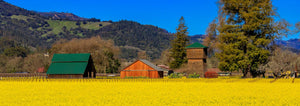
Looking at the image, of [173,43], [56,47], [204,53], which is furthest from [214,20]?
[56,47]

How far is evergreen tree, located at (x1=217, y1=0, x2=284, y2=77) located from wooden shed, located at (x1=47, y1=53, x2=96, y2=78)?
30.2 m

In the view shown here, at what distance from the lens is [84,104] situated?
22609mm

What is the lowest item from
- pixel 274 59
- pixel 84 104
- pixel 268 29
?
pixel 84 104

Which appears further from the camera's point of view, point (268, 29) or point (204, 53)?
point (204, 53)

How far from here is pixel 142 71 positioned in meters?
79.8

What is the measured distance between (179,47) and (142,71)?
21.4 metres

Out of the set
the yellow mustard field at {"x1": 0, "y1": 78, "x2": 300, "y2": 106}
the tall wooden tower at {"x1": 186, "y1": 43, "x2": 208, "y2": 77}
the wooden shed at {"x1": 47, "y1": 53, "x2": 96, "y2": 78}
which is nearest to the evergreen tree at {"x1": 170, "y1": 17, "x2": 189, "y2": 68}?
the tall wooden tower at {"x1": 186, "y1": 43, "x2": 208, "y2": 77}

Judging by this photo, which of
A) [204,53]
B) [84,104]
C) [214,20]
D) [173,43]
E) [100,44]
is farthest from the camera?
[100,44]

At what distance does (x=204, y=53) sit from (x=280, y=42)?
2477cm

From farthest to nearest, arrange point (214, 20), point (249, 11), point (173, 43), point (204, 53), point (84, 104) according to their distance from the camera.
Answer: point (173, 43) < point (204, 53) < point (214, 20) < point (249, 11) < point (84, 104)

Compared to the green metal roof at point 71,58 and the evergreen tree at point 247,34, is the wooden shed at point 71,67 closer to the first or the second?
the green metal roof at point 71,58

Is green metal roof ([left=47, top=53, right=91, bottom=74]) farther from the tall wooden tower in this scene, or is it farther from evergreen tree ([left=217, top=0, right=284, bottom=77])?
evergreen tree ([left=217, top=0, right=284, bottom=77])

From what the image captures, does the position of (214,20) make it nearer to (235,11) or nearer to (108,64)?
(235,11)

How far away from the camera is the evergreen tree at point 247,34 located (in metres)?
57.3
